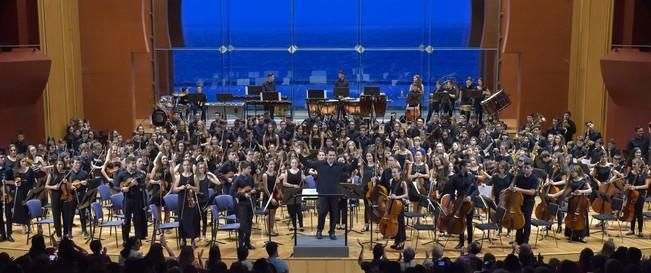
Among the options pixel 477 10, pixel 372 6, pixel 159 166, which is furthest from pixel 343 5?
pixel 159 166

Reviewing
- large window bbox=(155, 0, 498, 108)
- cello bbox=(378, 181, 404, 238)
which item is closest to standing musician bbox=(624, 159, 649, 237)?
cello bbox=(378, 181, 404, 238)

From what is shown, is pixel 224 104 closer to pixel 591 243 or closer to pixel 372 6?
pixel 591 243

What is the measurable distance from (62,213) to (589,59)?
12793 millimetres

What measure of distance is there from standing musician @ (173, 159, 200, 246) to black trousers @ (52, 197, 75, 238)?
173 cm

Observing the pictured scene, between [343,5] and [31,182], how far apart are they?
3357 centimetres

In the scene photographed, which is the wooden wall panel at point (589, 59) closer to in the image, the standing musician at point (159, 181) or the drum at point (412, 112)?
the drum at point (412, 112)

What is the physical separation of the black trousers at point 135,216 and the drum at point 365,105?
349 inches

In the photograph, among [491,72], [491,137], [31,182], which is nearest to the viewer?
[31,182]

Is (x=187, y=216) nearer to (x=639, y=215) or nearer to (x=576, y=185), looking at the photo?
(x=576, y=185)

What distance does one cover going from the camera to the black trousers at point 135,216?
1200 centimetres

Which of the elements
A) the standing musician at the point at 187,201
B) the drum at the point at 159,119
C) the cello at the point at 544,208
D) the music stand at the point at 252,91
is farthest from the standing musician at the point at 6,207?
the music stand at the point at 252,91

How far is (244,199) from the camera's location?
11.9m

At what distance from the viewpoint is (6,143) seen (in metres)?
17.7

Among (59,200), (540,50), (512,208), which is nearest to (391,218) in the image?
(512,208)
